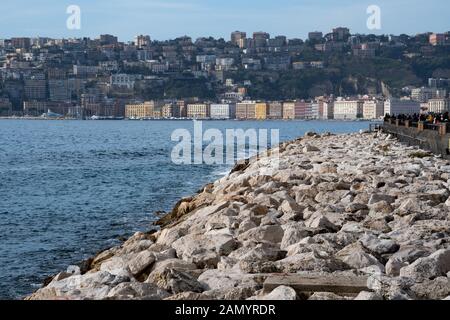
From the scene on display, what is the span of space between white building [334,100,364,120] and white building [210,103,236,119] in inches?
752

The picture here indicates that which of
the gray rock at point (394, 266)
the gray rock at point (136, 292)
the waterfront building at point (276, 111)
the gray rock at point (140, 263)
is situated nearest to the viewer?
the gray rock at point (136, 292)

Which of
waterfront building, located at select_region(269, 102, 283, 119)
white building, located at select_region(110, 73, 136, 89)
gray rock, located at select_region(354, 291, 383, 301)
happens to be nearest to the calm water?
gray rock, located at select_region(354, 291, 383, 301)

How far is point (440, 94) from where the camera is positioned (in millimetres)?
138625

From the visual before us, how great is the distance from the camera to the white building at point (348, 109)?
14012 cm

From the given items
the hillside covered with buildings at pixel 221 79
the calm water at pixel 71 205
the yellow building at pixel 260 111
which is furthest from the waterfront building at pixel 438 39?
the calm water at pixel 71 205

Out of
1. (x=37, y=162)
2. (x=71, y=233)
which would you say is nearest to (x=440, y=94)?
(x=37, y=162)

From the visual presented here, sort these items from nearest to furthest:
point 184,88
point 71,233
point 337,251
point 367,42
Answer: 1. point 337,251
2. point 71,233
3. point 184,88
4. point 367,42

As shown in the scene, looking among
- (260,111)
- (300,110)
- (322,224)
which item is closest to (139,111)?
(260,111)

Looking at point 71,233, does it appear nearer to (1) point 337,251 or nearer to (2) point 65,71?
(1) point 337,251

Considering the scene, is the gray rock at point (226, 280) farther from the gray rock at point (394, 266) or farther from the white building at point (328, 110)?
the white building at point (328, 110)

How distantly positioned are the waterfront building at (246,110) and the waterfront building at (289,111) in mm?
5413

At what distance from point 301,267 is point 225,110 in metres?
149

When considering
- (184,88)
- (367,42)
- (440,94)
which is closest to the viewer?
(440,94)

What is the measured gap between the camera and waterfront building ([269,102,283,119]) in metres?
153
